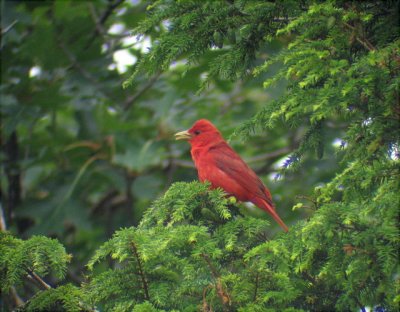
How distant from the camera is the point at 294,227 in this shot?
135 inches

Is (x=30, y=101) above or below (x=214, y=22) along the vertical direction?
below

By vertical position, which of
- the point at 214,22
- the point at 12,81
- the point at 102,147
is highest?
the point at 214,22

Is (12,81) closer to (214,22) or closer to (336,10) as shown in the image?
(214,22)

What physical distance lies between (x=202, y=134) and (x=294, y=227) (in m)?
2.64

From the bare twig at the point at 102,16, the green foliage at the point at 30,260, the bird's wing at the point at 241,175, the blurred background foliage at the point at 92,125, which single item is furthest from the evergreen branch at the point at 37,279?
the bare twig at the point at 102,16

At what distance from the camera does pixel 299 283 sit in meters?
3.19

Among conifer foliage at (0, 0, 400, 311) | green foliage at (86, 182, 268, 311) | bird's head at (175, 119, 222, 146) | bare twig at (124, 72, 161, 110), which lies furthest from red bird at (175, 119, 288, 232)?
green foliage at (86, 182, 268, 311)

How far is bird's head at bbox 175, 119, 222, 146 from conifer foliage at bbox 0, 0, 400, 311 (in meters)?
2.21

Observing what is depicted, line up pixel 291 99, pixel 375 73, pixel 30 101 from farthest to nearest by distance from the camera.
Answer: pixel 30 101 → pixel 291 99 → pixel 375 73

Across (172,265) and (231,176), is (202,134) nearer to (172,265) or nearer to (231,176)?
(231,176)

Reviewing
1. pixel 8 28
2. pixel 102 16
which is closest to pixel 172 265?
pixel 8 28

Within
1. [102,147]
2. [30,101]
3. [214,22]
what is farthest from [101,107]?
[214,22]

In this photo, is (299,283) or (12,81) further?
(12,81)

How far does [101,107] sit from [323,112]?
15.1 feet
